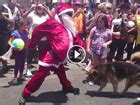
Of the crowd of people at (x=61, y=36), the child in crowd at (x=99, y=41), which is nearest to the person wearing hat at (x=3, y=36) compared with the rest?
the crowd of people at (x=61, y=36)

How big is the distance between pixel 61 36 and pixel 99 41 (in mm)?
1468

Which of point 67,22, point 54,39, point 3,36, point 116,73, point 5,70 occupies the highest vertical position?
point 67,22

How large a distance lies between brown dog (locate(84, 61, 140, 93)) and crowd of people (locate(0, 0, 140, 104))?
62 cm

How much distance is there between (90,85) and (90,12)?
5946 mm

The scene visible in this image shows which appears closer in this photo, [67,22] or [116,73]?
[116,73]

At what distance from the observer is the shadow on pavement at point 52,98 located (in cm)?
832

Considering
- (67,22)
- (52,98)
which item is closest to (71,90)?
(52,98)

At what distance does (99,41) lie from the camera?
935 cm

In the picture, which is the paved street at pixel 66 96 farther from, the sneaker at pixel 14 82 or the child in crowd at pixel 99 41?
the child in crowd at pixel 99 41

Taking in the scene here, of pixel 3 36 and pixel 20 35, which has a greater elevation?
pixel 20 35

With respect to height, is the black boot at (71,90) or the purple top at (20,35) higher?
the purple top at (20,35)
